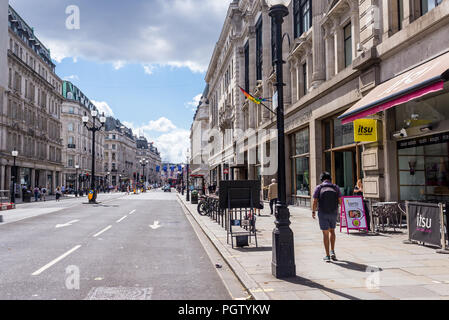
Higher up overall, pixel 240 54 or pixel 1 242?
pixel 240 54

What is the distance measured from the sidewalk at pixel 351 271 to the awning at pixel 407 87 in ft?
12.6

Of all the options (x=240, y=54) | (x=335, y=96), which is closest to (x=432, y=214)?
(x=335, y=96)

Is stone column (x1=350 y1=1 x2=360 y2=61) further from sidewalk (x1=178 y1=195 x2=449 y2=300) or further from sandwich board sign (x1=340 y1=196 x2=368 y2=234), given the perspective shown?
sidewalk (x1=178 y1=195 x2=449 y2=300)

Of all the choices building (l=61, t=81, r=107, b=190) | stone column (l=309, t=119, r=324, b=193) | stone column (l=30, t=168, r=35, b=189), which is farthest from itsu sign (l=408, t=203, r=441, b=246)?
building (l=61, t=81, r=107, b=190)

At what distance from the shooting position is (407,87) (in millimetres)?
9727

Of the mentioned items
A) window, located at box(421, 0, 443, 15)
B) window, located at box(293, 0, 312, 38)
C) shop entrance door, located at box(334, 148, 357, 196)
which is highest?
window, located at box(293, 0, 312, 38)

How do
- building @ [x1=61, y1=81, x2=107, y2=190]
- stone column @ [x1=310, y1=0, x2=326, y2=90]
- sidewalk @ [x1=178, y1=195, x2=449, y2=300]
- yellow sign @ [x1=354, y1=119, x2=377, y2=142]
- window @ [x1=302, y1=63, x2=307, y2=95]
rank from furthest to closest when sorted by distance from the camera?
1. building @ [x1=61, y1=81, x2=107, y2=190]
2. window @ [x1=302, y1=63, x2=307, y2=95]
3. stone column @ [x1=310, y1=0, x2=326, y2=90]
4. yellow sign @ [x1=354, y1=119, x2=377, y2=142]
5. sidewalk @ [x1=178, y1=195, x2=449, y2=300]

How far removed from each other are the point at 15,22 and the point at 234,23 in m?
27.8

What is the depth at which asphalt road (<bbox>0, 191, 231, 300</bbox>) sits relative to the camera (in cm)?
562

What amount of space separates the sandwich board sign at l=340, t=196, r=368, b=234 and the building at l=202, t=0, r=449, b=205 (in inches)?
80.7

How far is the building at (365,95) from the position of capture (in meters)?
11.3

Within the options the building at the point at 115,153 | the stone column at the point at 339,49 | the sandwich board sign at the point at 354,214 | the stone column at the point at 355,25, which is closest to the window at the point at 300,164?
the stone column at the point at 339,49
